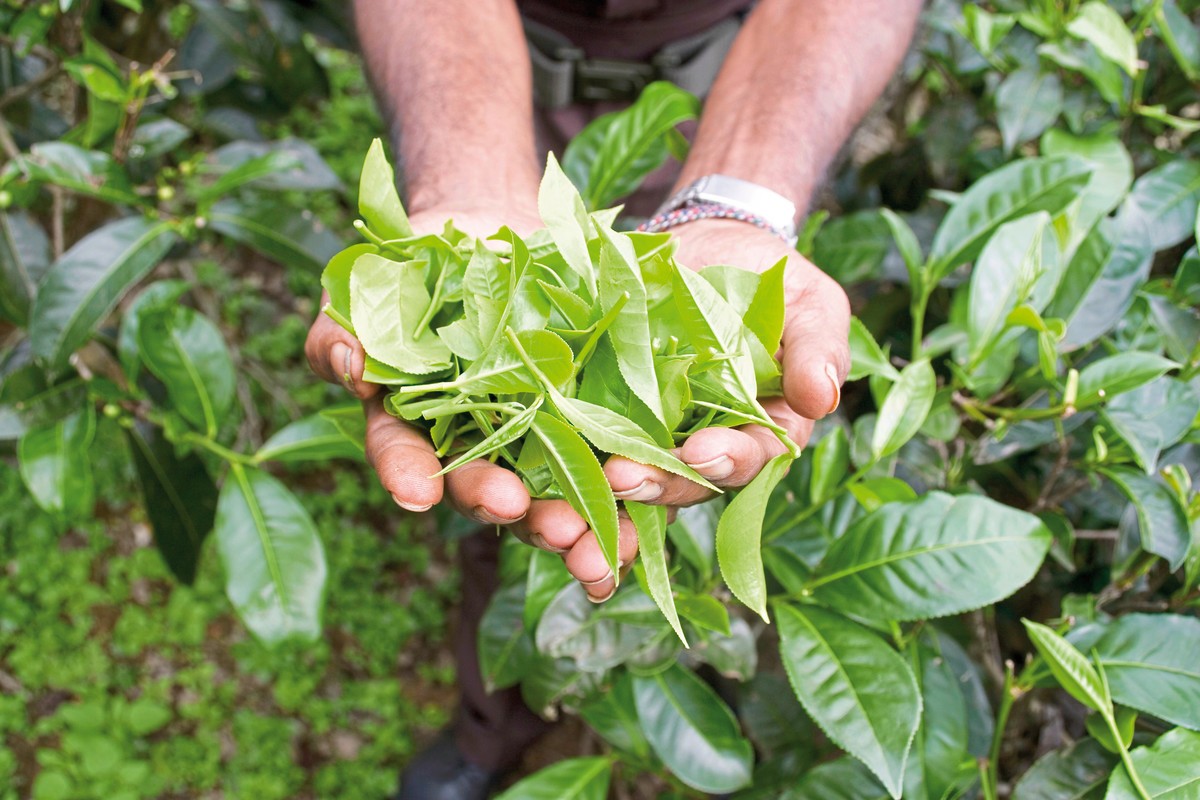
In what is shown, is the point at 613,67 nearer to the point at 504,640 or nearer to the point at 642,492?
the point at 504,640

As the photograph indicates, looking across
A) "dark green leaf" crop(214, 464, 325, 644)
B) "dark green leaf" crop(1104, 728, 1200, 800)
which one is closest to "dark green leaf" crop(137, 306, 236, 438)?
"dark green leaf" crop(214, 464, 325, 644)

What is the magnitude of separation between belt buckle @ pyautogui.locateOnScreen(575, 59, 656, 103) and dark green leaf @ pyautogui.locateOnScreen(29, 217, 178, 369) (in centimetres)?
85

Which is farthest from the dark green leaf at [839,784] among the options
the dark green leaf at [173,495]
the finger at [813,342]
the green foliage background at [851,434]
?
the dark green leaf at [173,495]

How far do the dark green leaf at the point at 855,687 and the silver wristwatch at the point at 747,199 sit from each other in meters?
0.49

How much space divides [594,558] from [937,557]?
38cm

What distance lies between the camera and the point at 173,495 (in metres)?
1.57

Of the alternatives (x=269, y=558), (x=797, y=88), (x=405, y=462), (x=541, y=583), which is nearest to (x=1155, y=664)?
(x=541, y=583)

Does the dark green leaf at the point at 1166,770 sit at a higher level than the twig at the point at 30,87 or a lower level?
lower

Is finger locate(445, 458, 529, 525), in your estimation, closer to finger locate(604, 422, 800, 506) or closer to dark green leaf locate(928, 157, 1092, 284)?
finger locate(604, 422, 800, 506)

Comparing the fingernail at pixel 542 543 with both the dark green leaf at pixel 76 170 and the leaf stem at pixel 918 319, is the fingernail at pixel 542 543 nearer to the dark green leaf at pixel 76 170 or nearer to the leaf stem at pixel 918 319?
the leaf stem at pixel 918 319

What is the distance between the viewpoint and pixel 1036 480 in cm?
133

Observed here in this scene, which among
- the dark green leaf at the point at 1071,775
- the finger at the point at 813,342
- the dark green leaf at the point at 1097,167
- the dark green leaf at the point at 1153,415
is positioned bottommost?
the dark green leaf at the point at 1071,775

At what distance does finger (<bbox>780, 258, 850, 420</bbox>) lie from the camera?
84 cm

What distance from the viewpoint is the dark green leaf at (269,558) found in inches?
49.2
